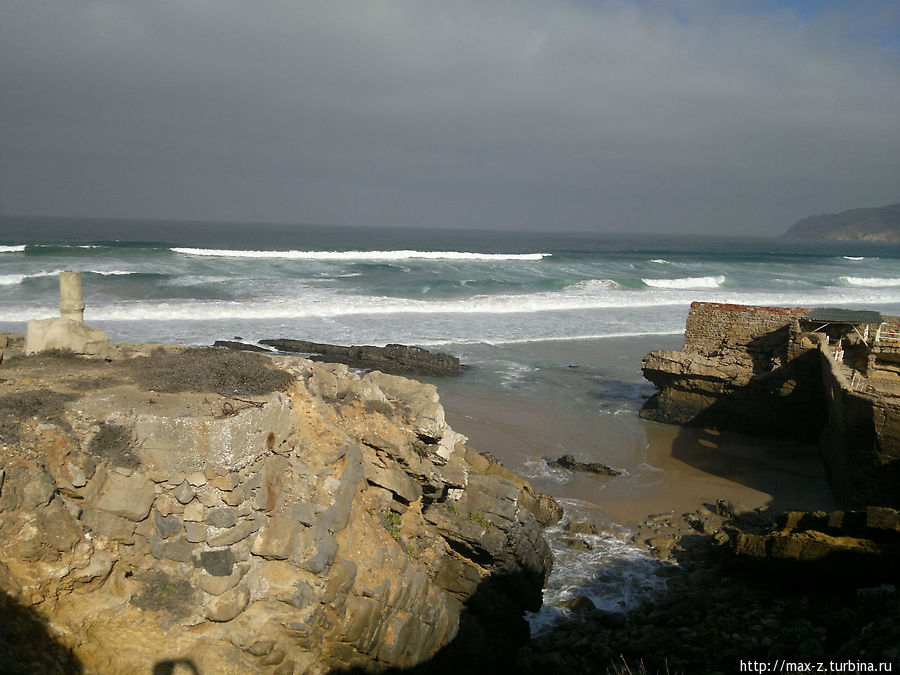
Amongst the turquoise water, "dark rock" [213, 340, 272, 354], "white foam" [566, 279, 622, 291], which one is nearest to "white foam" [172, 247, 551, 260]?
the turquoise water

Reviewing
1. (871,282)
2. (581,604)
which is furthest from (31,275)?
(871,282)

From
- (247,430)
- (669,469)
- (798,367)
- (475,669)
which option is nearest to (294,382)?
(247,430)

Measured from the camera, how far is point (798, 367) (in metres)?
13.6

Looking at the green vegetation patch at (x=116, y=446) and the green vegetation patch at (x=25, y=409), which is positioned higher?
the green vegetation patch at (x=25, y=409)

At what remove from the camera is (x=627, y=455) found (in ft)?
43.5

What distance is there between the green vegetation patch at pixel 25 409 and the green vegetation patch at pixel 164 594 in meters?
1.48

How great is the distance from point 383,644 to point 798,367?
1138 centimetres

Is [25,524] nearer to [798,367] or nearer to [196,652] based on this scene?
[196,652]

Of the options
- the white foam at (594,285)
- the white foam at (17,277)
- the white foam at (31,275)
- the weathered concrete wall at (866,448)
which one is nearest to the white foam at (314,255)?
the white foam at (31,275)

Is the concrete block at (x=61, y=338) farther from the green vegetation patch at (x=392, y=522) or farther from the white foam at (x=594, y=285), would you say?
the white foam at (x=594, y=285)

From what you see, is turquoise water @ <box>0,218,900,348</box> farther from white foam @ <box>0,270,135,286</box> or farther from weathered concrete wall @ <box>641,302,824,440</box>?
weathered concrete wall @ <box>641,302,824,440</box>

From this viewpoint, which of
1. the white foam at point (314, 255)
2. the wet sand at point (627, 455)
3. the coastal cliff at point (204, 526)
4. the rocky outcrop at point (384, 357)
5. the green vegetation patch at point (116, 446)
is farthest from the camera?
the white foam at point (314, 255)

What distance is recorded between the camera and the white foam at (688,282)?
47128mm

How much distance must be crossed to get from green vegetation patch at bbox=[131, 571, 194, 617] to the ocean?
15.9ft
